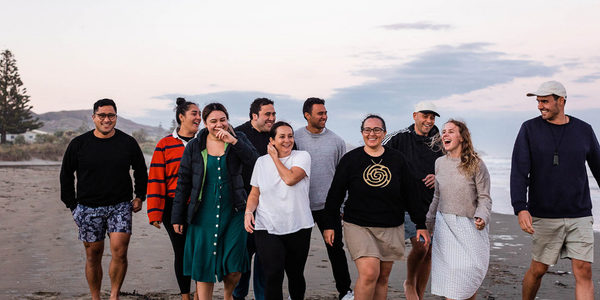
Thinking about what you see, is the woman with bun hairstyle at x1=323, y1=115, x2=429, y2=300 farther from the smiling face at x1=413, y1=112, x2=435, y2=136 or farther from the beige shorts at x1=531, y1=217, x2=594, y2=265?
the beige shorts at x1=531, y1=217, x2=594, y2=265

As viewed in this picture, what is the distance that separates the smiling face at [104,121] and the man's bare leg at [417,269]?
314 cm

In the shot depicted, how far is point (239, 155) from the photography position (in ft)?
14.1

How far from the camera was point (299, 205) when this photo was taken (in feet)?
13.6

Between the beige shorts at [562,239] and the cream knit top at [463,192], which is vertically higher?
the cream knit top at [463,192]

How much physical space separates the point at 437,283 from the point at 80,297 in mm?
3549

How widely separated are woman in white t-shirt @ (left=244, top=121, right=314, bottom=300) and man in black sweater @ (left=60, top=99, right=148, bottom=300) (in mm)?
1390

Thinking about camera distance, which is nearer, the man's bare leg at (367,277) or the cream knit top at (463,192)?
the man's bare leg at (367,277)

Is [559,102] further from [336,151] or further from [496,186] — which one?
[496,186]

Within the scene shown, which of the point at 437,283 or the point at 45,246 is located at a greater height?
the point at 437,283

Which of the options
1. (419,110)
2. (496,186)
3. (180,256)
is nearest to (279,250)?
(180,256)

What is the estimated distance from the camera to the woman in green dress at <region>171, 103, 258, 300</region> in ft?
14.0

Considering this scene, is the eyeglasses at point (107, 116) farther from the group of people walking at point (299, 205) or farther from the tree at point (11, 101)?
the tree at point (11, 101)

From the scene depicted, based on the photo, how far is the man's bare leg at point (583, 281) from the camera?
4.27 metres

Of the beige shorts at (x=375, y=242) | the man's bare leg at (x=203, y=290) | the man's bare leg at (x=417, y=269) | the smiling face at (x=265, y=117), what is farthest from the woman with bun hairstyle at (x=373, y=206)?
the smiling face at (x=265, y=117)
